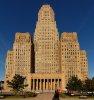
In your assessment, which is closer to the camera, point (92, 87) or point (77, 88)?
point (92, 87)

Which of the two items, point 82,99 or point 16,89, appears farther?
point 16,89

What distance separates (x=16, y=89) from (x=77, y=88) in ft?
129

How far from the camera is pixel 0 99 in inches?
3499

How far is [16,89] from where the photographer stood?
14588cm

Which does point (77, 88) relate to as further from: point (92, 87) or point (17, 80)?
point (17, 80)

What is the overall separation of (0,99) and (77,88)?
239ft

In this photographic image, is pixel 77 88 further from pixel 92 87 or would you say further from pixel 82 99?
pixel 82 99

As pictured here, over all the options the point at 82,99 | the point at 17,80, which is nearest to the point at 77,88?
the point at 17,80

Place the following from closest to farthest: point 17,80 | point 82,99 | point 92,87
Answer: point 82,99 → point 92,87 → point 17,80

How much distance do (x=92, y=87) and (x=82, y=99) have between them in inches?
1506

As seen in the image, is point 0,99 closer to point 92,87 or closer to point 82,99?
point 82,99

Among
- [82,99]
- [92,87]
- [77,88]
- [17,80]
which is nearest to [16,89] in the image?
[17,80]

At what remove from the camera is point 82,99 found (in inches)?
3455

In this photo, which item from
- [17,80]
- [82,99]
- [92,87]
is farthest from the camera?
[17,80]
